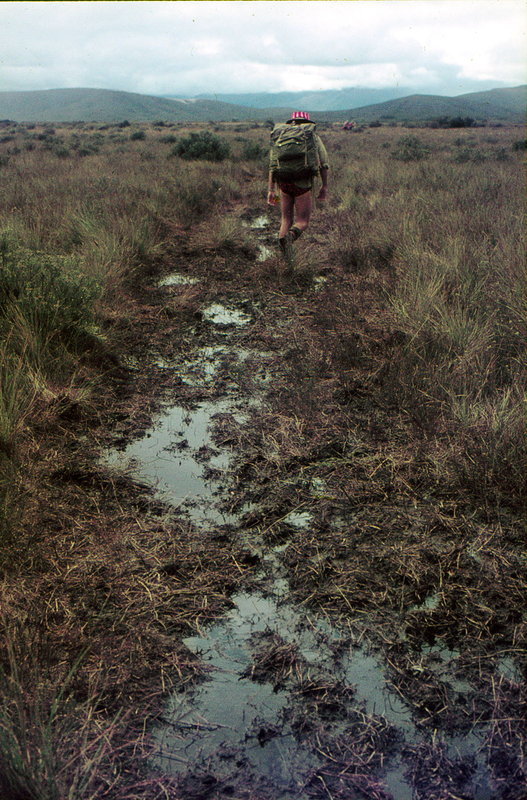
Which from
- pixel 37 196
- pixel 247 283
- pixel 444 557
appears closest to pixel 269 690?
pixel 444 557

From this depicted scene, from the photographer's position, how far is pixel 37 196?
10.6m

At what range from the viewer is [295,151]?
7.08 meters

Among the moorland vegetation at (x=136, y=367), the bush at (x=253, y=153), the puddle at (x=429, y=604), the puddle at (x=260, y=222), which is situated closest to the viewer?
the moorland vegetation at (x=136, y=367)

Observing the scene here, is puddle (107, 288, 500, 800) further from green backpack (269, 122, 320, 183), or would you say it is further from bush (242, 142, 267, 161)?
bush (242, 142, 267, 161)

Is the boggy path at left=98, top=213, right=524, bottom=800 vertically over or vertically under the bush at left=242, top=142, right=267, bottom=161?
under

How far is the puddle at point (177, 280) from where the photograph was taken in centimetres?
750

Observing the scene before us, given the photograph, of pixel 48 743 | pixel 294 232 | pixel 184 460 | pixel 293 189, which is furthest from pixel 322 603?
pixel 293 189

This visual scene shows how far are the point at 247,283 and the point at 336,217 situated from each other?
3861mm

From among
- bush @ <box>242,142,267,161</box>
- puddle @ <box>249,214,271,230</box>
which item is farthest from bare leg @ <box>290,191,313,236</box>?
bush @ <box>242,142,267,161</box>

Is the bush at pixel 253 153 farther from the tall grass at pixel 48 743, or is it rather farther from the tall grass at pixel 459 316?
the tall grass at pixel 48 743

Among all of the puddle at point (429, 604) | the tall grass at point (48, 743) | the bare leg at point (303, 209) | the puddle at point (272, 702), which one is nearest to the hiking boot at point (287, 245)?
the bare leg at point (303, 209)

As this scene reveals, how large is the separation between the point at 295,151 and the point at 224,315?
2338 millimetres

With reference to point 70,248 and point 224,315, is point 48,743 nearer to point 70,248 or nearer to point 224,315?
point 224,315

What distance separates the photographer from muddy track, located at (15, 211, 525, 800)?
1.75 metres
